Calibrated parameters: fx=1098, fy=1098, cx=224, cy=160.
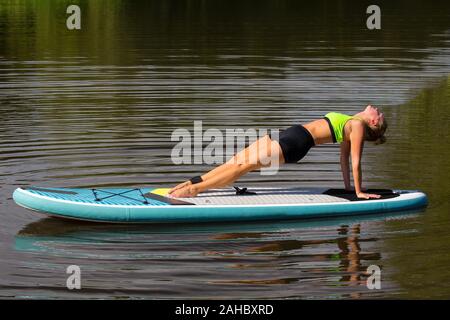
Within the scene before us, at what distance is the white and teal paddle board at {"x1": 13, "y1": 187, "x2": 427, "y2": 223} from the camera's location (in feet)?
39.5

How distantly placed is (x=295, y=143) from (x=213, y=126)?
19.5 feet

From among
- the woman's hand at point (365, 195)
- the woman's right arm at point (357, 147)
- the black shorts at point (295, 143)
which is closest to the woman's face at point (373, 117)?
the woman's right arm at point (357, 147)

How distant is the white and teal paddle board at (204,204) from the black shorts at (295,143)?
47cm

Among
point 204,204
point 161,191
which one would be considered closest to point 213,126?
point 161,191

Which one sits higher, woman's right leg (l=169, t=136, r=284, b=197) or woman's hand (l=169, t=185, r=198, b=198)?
woman's right leg (l=169, t=136, r=284, b=197)

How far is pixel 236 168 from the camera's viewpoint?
12.5 metres

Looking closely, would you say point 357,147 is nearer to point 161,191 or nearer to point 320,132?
point 320,132

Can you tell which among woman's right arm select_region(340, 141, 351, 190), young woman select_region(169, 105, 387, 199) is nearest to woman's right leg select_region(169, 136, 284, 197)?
young woman select_region(169, 105, 387, 199)

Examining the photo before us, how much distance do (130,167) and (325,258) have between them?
4831 millimetres

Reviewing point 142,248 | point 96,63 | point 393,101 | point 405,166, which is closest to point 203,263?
point 142,248

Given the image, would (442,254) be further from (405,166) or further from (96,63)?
(96,63)

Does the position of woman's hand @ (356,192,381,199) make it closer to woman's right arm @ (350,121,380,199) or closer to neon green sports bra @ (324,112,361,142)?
woman's right arm @ (350,121,380,199)
